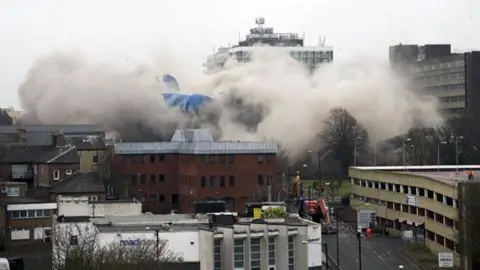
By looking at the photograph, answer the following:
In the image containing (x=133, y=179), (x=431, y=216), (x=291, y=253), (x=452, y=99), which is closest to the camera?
(x=291, y=253)

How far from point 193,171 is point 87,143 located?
9920mm

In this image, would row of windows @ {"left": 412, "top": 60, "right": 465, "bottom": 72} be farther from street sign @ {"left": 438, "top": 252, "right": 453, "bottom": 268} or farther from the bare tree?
the bare tree

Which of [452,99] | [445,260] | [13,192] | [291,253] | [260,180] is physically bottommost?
[445,260]

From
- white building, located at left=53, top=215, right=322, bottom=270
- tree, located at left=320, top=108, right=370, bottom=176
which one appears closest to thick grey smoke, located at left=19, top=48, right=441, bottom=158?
tree, located at left=320, top=108, right=370, bottom=176

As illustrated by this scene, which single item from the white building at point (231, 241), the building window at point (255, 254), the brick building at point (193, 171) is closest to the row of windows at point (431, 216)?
the brick building at point (193, 171)

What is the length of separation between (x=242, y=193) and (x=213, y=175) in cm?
181

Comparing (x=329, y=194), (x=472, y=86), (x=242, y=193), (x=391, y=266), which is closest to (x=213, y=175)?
(x=242, y=193)

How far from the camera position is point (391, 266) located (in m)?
40.8

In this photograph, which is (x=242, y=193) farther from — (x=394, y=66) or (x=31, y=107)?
(x=394, y=66)

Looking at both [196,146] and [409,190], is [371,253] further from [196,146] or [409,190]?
[196,146]

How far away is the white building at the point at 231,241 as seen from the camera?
3050 cm

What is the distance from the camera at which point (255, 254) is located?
1222 inches

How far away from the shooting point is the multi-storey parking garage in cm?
4428

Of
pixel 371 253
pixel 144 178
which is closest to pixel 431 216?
pixel 371 253
